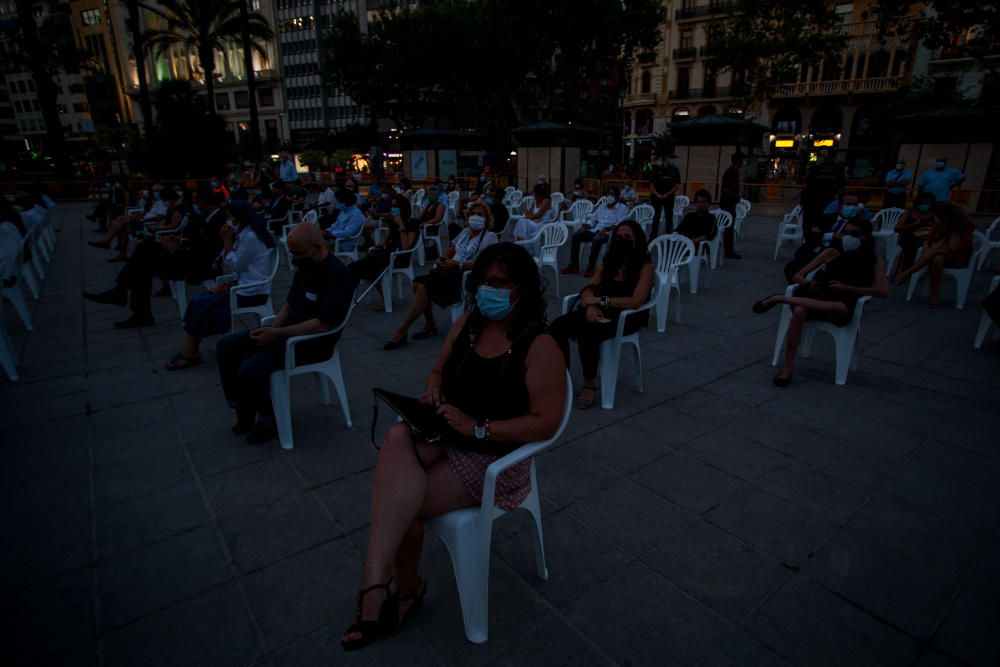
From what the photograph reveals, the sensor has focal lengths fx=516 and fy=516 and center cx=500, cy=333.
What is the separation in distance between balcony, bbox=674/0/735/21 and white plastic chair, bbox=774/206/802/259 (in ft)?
119

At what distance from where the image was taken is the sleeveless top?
207 centimetres

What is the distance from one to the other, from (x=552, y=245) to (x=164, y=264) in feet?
15.8

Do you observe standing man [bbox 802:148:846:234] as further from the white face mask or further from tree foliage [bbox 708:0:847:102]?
tree foliage [bbox 708:0:847:102]

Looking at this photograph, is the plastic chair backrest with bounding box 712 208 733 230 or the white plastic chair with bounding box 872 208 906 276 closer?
the white plastic chair with bounding box 872 208 906 276

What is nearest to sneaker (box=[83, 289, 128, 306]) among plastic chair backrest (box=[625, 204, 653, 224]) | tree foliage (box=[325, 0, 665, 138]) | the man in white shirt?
the man in white shirt

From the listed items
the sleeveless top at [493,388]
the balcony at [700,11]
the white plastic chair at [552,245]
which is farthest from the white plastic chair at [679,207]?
the balcony at [700,11]

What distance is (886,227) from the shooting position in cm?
851

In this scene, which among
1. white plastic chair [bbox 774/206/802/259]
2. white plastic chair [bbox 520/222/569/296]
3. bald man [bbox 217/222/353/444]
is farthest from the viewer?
white plastic chair [bbox 774/206/802/259]

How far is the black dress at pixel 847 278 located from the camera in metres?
4.23

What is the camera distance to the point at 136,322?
6.04m

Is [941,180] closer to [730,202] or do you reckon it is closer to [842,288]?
[730,202]

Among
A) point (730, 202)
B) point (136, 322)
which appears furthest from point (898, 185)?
point (136, 322)

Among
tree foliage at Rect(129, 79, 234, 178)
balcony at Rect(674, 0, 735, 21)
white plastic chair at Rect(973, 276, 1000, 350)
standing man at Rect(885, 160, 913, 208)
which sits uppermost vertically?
balcony at Rect(674, 0, 735, 21)

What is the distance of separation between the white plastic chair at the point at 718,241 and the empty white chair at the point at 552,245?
1969 millimetres
